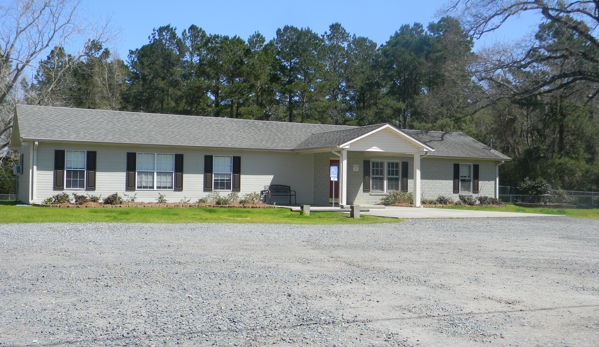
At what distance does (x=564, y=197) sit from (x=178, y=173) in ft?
67.4

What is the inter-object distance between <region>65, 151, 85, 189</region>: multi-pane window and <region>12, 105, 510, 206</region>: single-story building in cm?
4

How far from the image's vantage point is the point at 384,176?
28672mm

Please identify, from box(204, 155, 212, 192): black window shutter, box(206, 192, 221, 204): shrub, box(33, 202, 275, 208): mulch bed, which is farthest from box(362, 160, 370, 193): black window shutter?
box(204, 155, 212, 192): black window shutter

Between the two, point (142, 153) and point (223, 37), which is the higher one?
point (223, 37)

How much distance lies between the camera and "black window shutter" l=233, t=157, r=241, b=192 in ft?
86.1

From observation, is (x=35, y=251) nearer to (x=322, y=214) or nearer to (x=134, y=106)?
(x=322, y=214)

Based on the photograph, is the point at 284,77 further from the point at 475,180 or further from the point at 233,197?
Result: the point at 233,197

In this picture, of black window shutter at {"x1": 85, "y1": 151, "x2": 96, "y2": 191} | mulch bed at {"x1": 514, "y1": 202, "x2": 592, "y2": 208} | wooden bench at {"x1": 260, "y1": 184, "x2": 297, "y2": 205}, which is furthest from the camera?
mulch bed at {"x1": 514, "y1": 202, "x2": 592, "y2": 208}

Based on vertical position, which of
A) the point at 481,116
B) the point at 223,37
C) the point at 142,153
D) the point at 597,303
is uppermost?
the point at 223,37

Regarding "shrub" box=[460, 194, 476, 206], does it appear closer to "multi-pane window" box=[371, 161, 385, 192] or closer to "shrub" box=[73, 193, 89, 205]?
Result: "multi-pane window" box=[371, 161, 385, 192]

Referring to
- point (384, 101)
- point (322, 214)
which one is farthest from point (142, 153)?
point (384, 101)

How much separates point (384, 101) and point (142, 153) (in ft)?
91.4

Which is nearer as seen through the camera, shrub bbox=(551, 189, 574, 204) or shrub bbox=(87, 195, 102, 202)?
shrub bbox=(87, 195, 102, 202)

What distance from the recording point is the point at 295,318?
6621 mm
